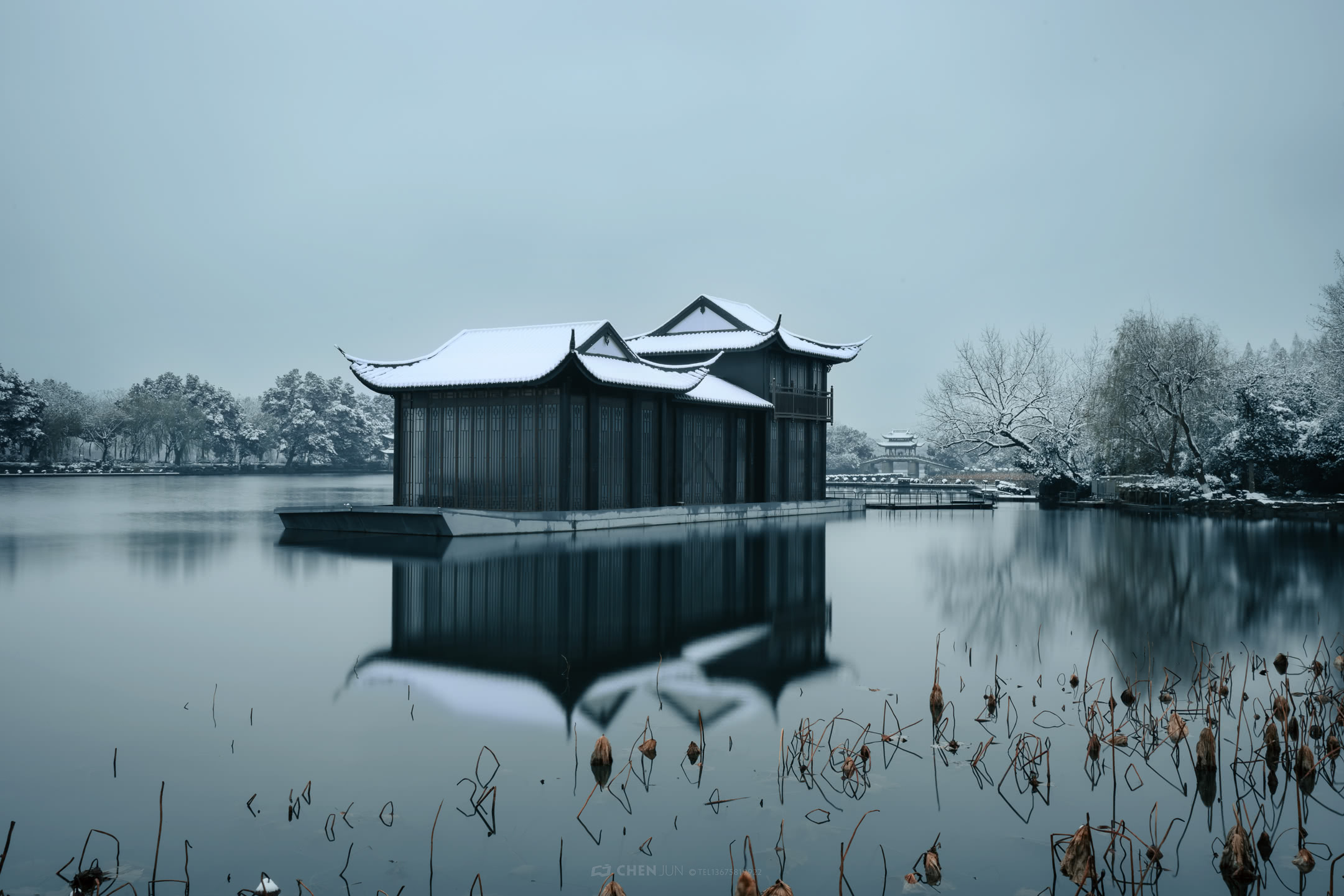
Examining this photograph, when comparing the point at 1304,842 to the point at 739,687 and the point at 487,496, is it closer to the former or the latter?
the point at 739,687

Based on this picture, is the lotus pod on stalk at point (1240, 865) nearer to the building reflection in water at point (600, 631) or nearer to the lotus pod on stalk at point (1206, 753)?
the lotus pod on stalk at point (1206, 753)

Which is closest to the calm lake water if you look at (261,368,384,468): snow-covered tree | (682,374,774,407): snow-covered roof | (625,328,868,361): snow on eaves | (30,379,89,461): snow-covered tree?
(682,374,774,407): snow-covered roof

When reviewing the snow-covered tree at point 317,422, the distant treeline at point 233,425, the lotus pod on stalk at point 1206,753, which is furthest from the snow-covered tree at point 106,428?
the lotus pod on stalk at point 1206,753

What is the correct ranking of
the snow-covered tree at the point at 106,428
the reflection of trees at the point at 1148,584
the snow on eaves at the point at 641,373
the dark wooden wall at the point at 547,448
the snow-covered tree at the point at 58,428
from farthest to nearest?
the snow-covered tree at the point at 106,428, the snow-covered tree at the point at 58,428, the snow on eaves at the point at 641,373, the dark wooden wall at the point at 547,448, the reflection of trees at the point at 1148,584

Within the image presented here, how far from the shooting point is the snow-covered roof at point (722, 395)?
28734 mm

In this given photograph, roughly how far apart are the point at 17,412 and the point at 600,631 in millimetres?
63503

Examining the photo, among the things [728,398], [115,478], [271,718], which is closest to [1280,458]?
[728,398]

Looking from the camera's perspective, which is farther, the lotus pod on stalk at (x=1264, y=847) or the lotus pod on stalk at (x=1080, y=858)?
the lotus pod on stalk at (x=1264, y=847)

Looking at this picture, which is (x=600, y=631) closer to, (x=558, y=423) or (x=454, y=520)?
(x=454, y=520)

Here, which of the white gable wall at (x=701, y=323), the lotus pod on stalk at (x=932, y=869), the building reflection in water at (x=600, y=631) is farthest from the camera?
the white gable wall at (x=701, y=323)

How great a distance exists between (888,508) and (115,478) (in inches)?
2069

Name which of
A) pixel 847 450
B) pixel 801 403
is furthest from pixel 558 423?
pixel 847 450

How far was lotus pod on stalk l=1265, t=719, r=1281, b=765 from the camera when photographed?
19.1ft

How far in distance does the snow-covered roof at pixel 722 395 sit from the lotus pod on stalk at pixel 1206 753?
74.4 feet
